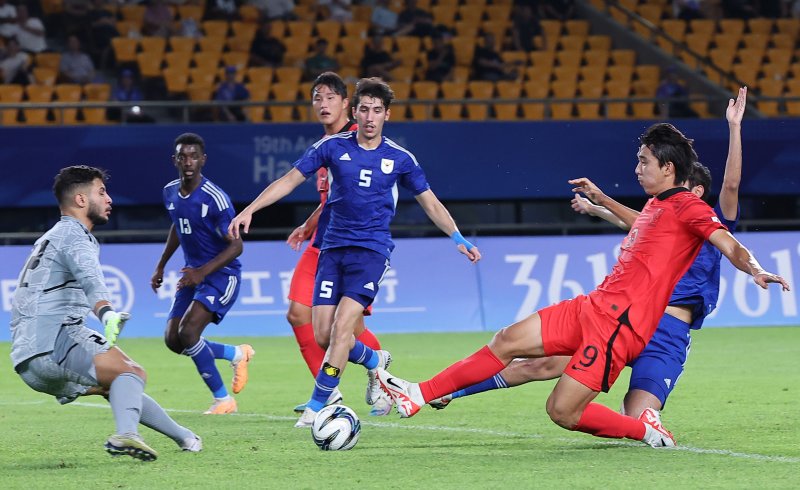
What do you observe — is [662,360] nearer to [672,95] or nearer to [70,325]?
[70,325]

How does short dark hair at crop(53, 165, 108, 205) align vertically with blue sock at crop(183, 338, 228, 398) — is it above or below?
above

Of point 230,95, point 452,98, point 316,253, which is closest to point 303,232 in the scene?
point 316,253

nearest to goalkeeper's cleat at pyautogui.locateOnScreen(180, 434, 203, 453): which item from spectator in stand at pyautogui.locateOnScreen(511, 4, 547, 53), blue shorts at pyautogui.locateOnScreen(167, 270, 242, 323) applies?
blue shorts at pyautogui.locateOnScreen(167, 270, 242, 323)

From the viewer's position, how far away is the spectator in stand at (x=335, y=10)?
23.4 metres

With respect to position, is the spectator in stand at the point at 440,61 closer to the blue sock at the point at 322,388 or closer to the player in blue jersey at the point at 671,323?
the player in blue jersey at the point at 671,323

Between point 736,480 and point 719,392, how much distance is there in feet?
14.8

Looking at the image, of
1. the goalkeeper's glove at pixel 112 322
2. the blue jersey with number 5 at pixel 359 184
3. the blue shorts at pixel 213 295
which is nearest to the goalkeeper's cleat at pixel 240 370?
the blue shorts at pixel 213 295

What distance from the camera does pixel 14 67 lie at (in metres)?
21.4

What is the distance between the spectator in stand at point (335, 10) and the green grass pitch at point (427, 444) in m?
11.9

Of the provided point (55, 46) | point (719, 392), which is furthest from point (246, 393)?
point (55, 46)

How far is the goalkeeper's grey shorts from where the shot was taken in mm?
6832

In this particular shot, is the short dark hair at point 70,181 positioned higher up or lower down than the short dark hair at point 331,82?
lower down

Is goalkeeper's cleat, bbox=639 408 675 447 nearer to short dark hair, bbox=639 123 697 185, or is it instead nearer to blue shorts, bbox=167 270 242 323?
short dark hair, bbox=639 123 697 185

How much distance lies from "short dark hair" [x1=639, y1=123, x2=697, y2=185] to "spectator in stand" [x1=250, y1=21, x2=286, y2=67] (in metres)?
15.7
